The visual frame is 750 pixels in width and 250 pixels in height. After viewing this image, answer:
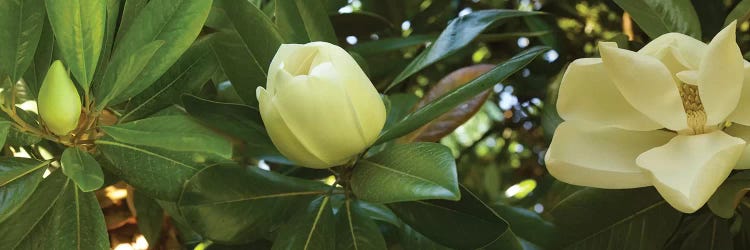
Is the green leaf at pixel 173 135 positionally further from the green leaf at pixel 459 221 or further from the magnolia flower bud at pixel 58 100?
the green leaf at pixel 459 221

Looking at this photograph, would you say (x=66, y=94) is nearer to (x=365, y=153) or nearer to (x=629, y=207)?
(x=365, y=153)

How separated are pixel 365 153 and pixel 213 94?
0.68 feet

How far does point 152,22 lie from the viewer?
1.87 feet

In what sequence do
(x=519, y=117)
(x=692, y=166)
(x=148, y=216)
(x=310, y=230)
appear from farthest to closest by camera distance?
(x=519, y=117) < (x=148, y=216) < (x=310, y=230) < (x=692, y=166)

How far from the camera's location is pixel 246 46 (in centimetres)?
62

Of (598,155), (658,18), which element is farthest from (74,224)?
(658,18)

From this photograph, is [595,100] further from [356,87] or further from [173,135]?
[173,135]

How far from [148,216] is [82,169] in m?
0.21

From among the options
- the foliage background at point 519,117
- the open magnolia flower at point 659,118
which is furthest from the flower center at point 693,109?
the foliage background at point 519,117

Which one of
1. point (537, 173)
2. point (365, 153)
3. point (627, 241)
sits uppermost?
point (365, 153)

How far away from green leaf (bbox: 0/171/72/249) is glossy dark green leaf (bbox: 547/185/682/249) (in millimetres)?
368

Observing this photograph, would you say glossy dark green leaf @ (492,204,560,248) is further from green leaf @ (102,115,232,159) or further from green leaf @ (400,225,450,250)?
green leaf @ (102,115,232,159)

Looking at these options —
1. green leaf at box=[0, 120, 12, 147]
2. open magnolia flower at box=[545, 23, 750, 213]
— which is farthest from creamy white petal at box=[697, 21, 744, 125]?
green leaf at box=[0, 120, 12, 147]

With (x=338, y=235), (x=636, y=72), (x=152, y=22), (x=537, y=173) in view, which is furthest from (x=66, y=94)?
(x=537, y=173)
